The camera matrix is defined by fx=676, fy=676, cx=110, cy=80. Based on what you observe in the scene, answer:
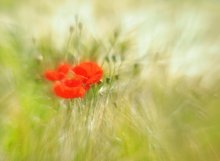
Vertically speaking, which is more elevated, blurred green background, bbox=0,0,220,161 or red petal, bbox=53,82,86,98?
red petal, bbox=53,82,86,98

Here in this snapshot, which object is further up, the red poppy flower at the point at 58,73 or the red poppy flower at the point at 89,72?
the red poppy flower at the point at 89,72

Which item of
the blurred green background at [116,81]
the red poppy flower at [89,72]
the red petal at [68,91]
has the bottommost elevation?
the blurred green background at [116,81]

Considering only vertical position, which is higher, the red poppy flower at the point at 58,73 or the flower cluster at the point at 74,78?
the flower cluster at the point at 74,78

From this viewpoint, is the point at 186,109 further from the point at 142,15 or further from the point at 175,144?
the point at 142,15

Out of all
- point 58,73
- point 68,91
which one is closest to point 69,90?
point 68,91

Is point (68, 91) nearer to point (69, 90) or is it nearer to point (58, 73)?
point (69, 90)
